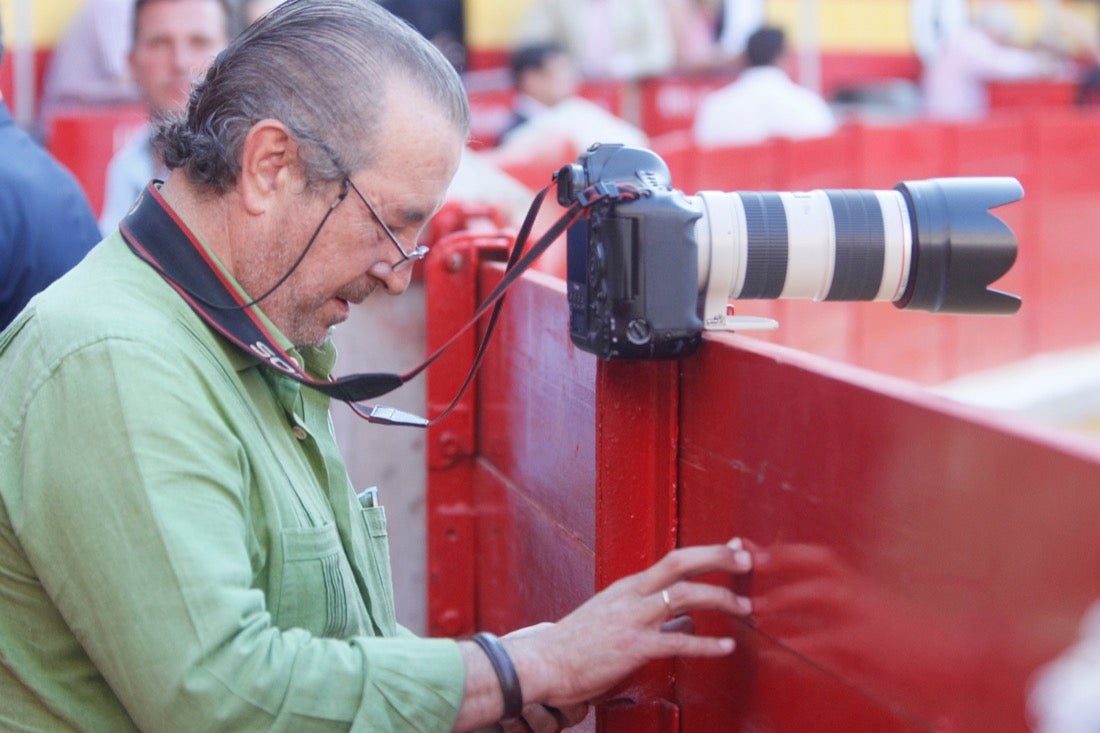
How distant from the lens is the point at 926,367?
27.6ft

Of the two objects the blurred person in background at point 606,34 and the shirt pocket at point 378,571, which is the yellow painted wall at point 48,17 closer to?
the blurred person in background at point 606,34

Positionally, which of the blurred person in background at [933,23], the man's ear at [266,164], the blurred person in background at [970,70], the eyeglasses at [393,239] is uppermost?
the man's ear at [266,164]

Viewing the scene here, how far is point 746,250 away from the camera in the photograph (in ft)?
5.68

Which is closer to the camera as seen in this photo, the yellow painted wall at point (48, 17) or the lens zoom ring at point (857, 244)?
the lens zoom ring at point (857, 244)

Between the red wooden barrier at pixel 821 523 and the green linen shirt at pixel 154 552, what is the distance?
15.0 inches

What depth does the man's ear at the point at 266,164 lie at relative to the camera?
1735 millimetres

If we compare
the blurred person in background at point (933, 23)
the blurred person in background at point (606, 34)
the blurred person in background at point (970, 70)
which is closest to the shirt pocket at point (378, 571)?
the blurred person in background at point (606, 34)

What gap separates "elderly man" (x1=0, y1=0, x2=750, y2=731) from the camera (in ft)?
4.79

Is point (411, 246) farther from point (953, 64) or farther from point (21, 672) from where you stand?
point (953, 64)

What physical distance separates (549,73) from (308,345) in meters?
6.51

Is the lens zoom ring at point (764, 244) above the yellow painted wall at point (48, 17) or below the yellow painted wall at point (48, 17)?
below

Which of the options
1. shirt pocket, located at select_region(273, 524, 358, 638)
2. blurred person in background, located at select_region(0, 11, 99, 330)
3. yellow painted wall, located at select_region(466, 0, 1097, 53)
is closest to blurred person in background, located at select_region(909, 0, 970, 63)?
yellow painted wall, located at select_region(466, 0, 1097, 53)

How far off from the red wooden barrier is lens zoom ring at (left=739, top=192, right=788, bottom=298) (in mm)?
84

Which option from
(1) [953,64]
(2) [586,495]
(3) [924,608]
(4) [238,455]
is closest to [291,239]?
(4) [238,455]
